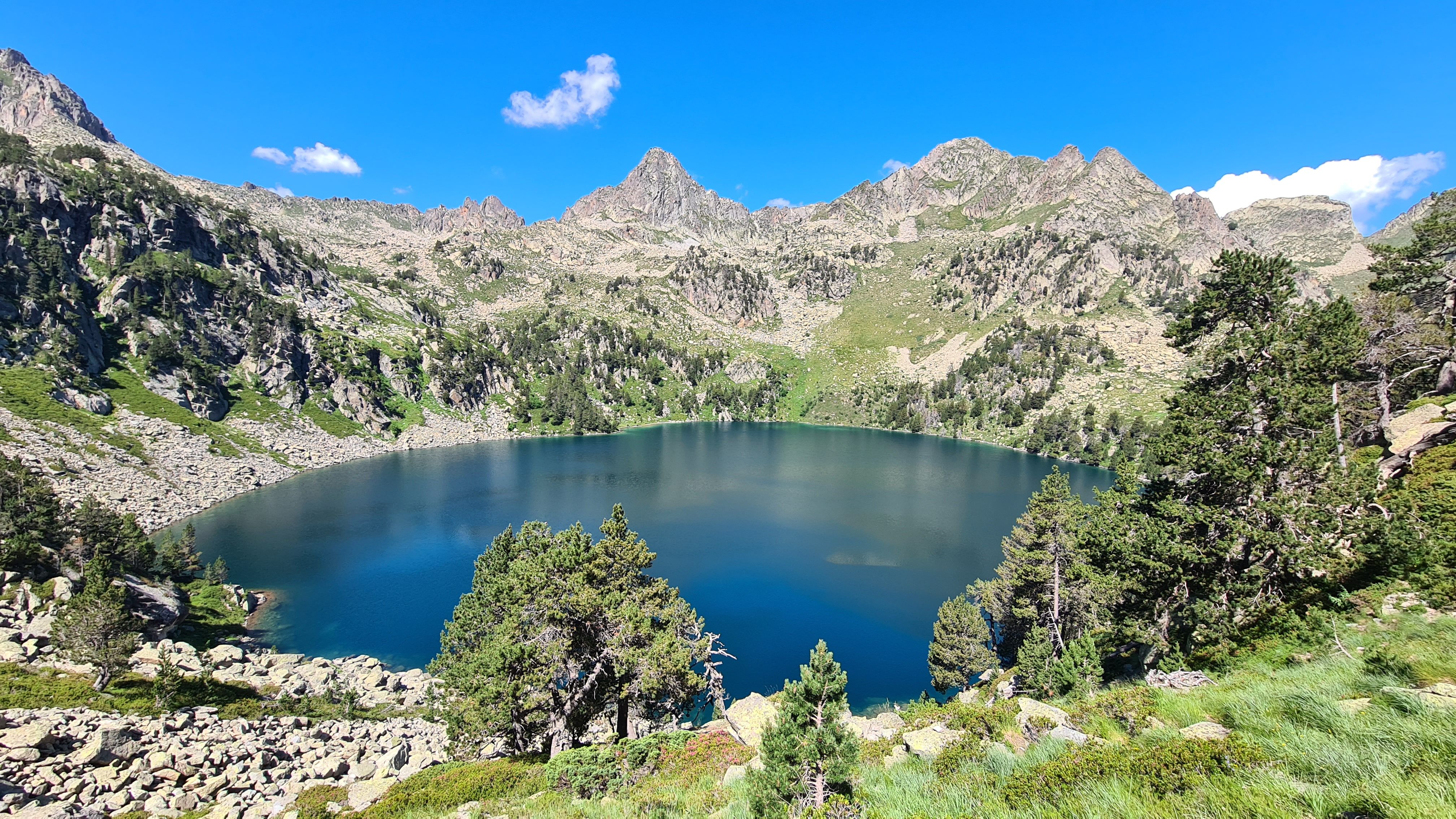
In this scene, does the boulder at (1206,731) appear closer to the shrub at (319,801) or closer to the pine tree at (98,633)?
the shrub at (319,801)

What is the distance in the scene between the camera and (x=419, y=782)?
19688 millimetres

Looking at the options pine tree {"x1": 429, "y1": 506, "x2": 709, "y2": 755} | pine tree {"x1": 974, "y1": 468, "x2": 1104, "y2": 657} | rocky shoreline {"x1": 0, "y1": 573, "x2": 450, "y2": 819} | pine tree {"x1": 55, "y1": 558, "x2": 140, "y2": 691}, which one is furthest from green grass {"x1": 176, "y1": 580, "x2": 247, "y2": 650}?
pine tree {"x1": 974, "y1": 468, "x2": 1104, "y2": 657}

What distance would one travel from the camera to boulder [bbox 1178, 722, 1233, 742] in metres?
8.83

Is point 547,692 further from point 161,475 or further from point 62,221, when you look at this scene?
point 62,221

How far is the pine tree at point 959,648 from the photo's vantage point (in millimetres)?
39844

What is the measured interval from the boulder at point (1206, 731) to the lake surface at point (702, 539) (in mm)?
36790

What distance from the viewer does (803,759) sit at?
1035 centimetres

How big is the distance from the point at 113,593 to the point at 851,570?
6506cm

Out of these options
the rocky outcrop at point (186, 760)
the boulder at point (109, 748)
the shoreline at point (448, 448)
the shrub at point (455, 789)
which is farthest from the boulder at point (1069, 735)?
the shoreline at point (448, 448)

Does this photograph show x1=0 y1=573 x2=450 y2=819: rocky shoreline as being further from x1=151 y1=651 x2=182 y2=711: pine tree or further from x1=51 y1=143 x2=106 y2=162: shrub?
x1=51 y1=143 x2=106 y2=162: shrub

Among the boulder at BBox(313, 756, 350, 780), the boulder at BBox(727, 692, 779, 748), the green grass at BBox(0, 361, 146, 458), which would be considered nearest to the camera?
the boulder at BBox(727, 692, 779, 748)

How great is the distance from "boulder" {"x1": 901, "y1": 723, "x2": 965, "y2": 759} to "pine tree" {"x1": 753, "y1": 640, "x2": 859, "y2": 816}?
2.99 meters

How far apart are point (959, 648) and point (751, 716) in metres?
27.4

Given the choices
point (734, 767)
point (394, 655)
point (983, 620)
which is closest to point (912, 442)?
point (983, 620)
